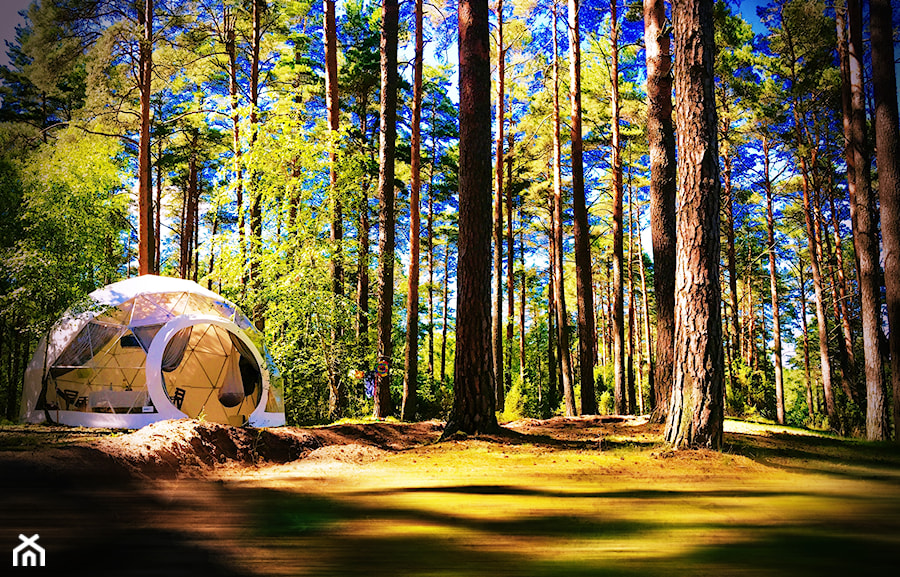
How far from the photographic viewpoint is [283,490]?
2766mm

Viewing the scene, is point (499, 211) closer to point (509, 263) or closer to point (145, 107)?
point (509, 263)

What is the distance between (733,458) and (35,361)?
1278 cm

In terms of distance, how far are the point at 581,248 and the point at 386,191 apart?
214 inches

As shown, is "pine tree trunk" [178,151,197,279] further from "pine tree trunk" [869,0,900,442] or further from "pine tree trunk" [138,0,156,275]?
"pine tree trunk" [869,0,900,442]

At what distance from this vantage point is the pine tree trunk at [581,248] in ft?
44.4

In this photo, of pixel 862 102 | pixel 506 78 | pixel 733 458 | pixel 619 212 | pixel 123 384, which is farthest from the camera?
pixel 506 78

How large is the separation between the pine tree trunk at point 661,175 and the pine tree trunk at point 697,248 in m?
3.02

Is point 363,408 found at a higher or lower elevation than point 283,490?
lower

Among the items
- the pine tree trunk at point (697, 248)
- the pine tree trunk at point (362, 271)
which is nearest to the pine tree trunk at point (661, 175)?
the pine tree trunk at point (697, 248)

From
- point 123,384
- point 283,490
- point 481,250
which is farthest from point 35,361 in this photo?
point 283,490

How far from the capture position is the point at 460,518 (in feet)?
7.29

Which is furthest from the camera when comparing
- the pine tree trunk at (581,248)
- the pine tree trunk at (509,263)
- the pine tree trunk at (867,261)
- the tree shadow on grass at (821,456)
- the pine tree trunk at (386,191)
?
the pine tree trunk at (509,263)

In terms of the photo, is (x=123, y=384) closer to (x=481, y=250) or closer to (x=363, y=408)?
(x=363, y=408)

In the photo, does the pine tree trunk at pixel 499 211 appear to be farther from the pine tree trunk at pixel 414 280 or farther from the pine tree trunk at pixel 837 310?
the pine tree trunk at pixel 837 310
